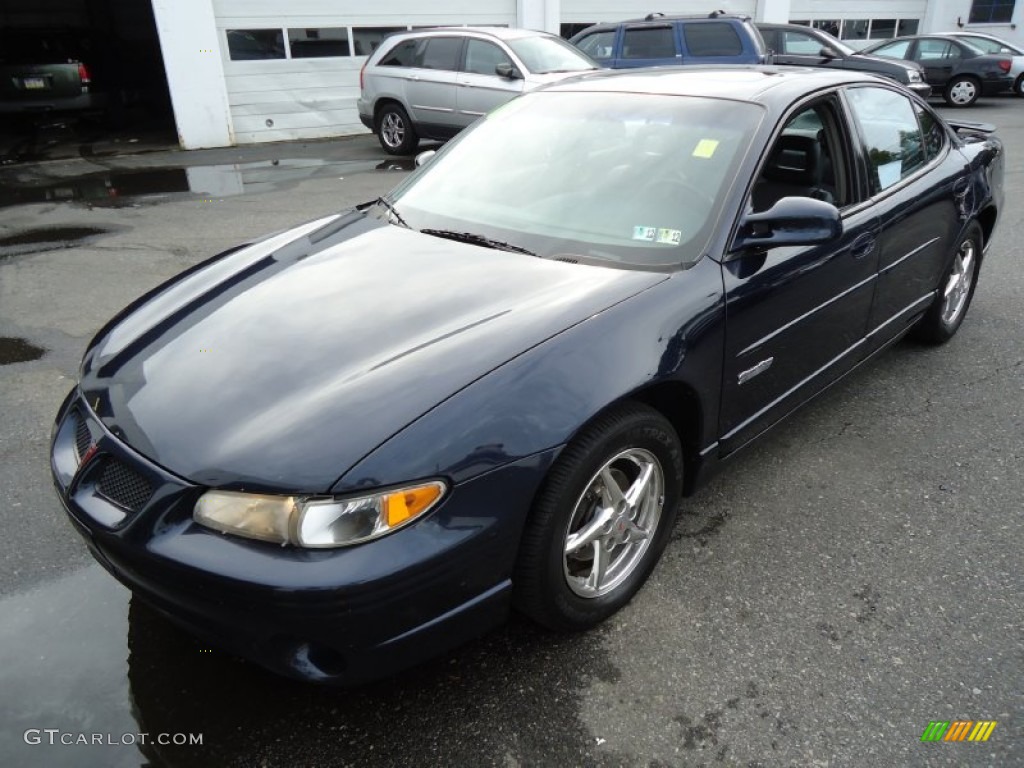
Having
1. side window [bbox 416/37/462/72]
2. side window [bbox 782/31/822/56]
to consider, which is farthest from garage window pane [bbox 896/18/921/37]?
side window [bbox 416/37/462/72]

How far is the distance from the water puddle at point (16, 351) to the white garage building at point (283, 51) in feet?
27.1

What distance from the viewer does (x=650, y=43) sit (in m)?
12.3

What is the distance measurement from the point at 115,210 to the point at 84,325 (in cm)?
373

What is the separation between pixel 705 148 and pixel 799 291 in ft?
2.04

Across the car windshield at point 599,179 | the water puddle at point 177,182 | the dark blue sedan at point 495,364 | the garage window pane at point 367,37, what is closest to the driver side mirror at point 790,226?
the dark blue sedan at point 495,364

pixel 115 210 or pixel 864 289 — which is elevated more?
pixel 864 289

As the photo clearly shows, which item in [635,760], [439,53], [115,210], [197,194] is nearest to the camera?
[635,760]

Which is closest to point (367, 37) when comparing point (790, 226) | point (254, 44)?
point (254, 44)

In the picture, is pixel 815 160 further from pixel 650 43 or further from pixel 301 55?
pixel 301 55

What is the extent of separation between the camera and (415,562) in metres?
1.81

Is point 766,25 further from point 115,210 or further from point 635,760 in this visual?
point 635,760

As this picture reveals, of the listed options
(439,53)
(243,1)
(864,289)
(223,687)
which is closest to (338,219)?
(223,687)

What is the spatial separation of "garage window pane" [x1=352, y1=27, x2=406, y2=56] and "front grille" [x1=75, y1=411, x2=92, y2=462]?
12.1 meters

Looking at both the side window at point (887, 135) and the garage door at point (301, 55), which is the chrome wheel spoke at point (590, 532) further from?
the garage door at point (301, 55)
